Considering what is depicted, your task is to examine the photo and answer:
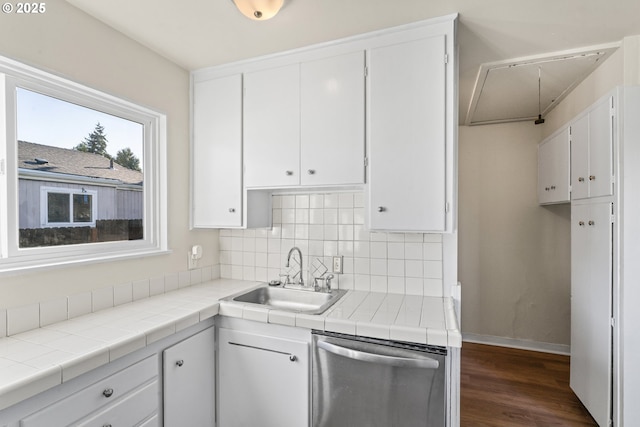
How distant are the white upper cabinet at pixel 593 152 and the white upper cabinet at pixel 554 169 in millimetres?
126

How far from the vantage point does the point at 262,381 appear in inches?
67.5

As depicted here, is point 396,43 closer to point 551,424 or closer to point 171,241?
point 171,241

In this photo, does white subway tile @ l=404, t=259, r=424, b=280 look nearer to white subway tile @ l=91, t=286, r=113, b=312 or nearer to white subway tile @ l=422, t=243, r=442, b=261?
white subway tile @ l=422, t=243, r=442, b=261

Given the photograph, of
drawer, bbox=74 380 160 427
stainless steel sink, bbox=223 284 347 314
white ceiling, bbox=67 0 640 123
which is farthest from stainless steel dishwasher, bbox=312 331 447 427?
white ceiling, bbox=67 0 640 123

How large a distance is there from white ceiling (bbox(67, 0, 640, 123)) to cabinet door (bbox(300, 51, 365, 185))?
0.59 feet

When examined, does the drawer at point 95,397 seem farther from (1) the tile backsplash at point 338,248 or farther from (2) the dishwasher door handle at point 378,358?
(1) the tile backsplash at point 338,248

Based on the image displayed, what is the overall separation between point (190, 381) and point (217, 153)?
55.9 inches

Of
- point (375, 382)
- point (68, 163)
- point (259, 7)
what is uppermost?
point (259, 7)

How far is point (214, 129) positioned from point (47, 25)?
96 centimetres

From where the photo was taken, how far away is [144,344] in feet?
4.55

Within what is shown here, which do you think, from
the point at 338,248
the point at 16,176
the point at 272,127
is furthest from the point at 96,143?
the point at 338,248

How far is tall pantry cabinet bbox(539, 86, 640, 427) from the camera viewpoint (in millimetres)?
1693

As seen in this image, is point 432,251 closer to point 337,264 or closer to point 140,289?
point 337,264

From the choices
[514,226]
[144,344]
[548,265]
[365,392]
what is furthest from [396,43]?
[548,265]
